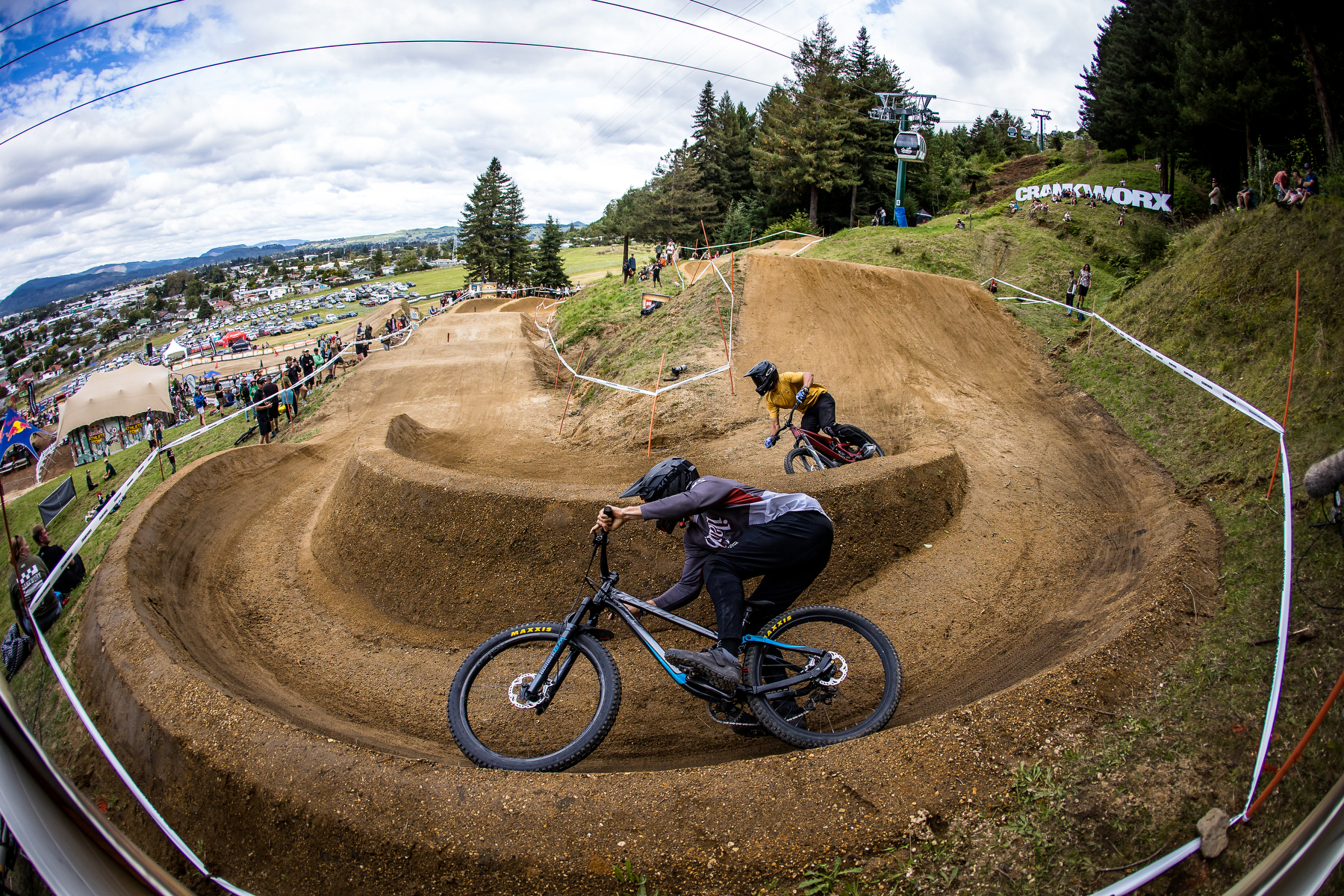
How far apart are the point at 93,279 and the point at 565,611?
18.5ft

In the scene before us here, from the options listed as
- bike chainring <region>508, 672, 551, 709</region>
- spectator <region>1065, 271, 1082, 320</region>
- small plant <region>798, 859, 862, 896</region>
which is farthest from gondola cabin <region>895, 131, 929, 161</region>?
small plant <region>798, 859, 862, 896</region>

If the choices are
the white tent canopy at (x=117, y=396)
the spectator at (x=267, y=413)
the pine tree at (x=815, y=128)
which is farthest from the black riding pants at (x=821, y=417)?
the pine tree at (x=815, y=128)

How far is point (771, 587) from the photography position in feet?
15.9

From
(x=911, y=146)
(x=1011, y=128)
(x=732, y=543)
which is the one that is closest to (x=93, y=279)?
(x=732, y=543)

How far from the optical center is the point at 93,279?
5.57 m

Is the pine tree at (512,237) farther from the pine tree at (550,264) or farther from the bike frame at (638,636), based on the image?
the bike frame at (638,636)

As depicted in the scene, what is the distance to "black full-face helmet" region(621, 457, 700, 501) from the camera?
15.6 feet

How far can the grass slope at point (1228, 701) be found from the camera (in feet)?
9.42

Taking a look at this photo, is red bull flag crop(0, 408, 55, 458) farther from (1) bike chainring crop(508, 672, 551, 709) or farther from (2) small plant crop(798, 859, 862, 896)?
(2) small plant crop(798, 859, 862, 896)

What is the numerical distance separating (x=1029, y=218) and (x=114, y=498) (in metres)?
39.4

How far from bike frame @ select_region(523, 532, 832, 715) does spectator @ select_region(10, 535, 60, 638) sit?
118 inches

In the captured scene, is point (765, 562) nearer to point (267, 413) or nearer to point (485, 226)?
point (267, 413)

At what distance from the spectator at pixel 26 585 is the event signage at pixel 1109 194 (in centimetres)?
4216

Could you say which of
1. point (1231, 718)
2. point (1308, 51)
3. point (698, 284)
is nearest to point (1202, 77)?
point (1308, 51)
